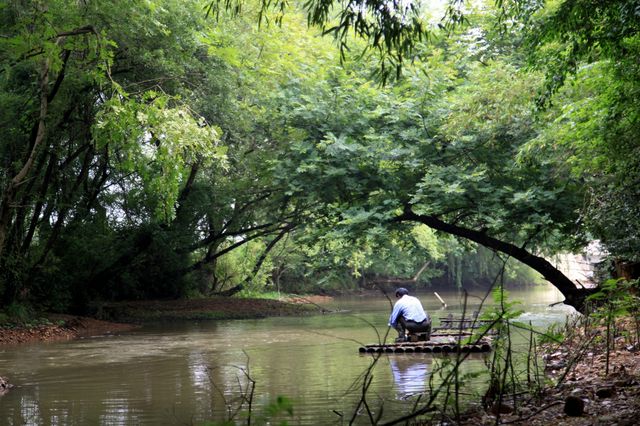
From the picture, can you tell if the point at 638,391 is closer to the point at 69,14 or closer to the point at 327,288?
the point at 69,14

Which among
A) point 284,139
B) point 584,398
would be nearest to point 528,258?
point 284,139

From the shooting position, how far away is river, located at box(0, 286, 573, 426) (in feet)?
29.5

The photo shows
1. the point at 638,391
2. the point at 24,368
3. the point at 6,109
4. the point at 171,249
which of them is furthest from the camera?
the point at 171,249

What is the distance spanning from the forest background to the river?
10.6 feet

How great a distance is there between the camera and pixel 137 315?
91.3 feet

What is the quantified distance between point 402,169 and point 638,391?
1356cm

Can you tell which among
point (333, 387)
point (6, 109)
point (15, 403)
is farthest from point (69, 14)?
point (333, 387)

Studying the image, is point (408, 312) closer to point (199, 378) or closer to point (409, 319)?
point (409, 319)

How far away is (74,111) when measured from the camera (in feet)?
68.6

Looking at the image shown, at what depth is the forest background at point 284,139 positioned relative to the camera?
13.5 meters

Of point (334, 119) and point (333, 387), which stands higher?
point (334, 119)

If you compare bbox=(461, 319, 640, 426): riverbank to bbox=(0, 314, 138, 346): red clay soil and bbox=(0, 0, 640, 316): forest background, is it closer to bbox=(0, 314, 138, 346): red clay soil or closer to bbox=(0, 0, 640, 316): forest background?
bbox=(0, 0, 640, 316): forest background

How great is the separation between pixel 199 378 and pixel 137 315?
53.5 ft

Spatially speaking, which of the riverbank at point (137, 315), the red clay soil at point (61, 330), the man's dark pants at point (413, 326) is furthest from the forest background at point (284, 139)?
the man's dark pants at point (413, 326)
